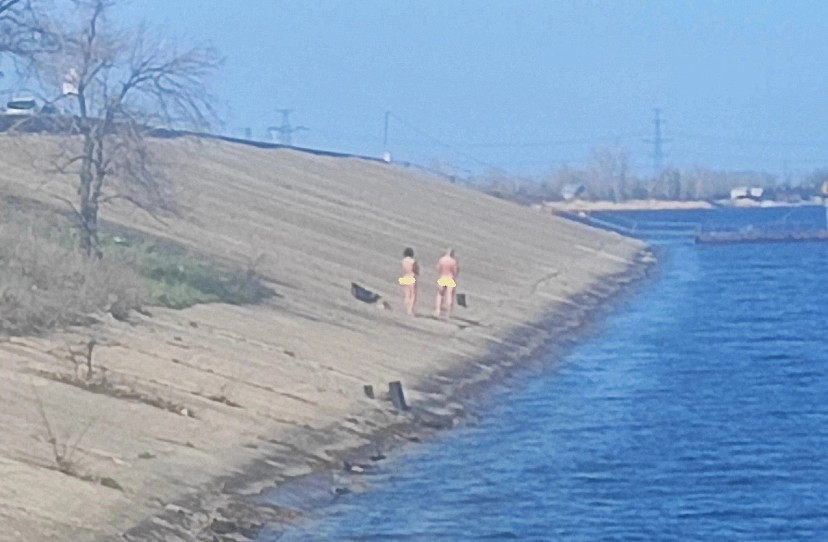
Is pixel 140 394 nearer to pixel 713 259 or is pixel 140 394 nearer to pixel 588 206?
pixel 713 259

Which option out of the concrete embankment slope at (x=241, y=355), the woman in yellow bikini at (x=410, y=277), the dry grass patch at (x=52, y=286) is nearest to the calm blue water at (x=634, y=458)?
the concrete embankment slope at (x=241, y=355)

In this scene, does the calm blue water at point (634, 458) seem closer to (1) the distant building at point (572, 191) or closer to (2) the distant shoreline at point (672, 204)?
(1) the distant building at point (572, 191)

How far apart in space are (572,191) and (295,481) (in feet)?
505

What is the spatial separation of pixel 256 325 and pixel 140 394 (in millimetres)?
8215

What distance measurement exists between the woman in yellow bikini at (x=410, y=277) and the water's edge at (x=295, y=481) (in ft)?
6.51

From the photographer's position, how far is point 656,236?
10950 centimetres

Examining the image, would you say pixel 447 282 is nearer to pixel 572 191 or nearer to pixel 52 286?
pixel 52 286

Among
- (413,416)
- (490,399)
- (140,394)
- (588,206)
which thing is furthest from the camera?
(588,206)

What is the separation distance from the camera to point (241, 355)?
94.2ft

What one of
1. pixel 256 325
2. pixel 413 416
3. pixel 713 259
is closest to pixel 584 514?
pixel 413 416

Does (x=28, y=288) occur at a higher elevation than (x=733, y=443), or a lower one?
higher

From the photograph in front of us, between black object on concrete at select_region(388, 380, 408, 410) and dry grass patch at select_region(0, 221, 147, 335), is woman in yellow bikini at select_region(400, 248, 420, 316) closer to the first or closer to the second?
dry grass patch at select_region(0, 221, 147, 335)

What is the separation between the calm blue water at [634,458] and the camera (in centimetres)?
1992

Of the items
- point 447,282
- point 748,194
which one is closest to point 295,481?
point 447,282
